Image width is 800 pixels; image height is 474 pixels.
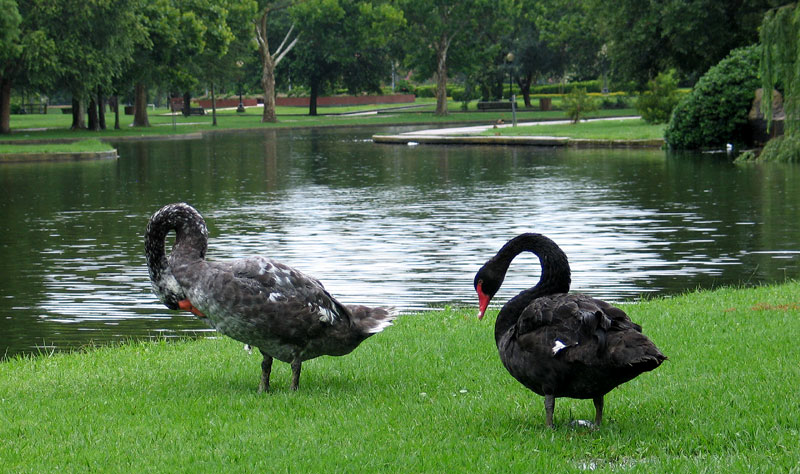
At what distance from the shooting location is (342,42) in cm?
8206

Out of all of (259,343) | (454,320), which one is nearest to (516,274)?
(454,320)

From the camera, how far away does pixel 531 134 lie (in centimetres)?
4828

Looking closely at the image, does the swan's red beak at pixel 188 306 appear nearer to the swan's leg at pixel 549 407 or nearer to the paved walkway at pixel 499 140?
the swan's leg at pixel 549 407

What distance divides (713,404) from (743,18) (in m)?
41.7

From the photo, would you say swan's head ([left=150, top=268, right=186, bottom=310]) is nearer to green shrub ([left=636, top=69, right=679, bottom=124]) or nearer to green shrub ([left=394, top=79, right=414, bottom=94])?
green shrub ([left=636, top=69, right=679, bottom=124])

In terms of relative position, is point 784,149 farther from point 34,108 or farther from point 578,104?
point 34,108

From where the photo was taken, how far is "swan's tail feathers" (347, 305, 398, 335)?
7.36 metres

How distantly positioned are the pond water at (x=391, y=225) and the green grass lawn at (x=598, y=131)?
16.5ft

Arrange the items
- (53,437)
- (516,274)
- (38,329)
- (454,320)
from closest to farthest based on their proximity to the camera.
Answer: (53,437)
(454,320)
(38,329)
(516,274)

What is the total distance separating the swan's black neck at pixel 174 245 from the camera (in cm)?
742

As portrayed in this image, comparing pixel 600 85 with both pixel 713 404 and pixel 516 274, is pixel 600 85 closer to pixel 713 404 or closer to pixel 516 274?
pixel 516 274

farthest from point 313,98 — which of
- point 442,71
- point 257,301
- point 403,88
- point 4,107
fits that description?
point 257,301

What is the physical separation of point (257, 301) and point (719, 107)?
109 feet

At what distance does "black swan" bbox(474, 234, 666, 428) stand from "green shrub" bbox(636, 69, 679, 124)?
4561 cm
